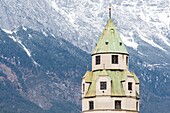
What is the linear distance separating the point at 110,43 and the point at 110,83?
85.4 inches

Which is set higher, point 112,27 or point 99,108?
point 112,27

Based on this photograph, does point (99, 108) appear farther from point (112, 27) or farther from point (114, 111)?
point (112, 27)

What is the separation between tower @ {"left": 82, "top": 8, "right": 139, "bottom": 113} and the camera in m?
59.1

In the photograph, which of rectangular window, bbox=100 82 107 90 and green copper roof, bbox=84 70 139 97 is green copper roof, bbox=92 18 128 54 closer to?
green copper roof, bbox=84 70 139 97

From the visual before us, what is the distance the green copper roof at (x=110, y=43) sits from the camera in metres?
59.6

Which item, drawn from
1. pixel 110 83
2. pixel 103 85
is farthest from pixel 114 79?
pixel 103 85

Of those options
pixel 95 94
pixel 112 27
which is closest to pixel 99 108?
pixel 95 94

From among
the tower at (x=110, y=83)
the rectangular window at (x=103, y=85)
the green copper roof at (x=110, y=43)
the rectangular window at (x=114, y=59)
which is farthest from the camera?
the green copper roof at (x=110, y=43)

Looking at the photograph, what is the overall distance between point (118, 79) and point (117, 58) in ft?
3.56

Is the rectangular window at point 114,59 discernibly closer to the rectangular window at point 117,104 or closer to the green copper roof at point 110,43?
the green copper roof at point 110,43

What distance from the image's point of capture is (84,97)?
196ft

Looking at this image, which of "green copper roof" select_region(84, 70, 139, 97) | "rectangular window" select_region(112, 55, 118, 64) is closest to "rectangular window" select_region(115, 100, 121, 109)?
"green copper roof" select_region(84, 70, 139, 97)

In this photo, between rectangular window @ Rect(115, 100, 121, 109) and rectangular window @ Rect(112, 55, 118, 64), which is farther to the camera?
rectangular window @ Rect(112, 55, 118, 64)

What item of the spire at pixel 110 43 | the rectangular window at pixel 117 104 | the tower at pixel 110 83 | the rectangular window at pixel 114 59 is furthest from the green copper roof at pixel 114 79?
the spire at pixel 110 43
